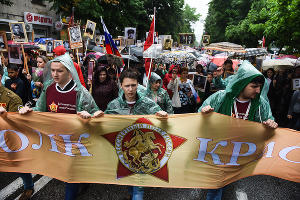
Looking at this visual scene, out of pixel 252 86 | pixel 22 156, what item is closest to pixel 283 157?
pixel 252 86

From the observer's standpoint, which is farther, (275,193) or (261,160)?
(275,193)

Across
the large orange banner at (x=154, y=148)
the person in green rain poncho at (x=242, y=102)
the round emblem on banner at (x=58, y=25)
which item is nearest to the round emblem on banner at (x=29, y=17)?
the round emblem on banner at (x=58, y=25)

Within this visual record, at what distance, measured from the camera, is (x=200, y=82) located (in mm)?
5461

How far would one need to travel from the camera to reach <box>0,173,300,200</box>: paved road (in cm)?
303

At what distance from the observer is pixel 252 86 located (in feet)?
7.95

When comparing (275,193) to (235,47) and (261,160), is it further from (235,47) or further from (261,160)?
(235,47)

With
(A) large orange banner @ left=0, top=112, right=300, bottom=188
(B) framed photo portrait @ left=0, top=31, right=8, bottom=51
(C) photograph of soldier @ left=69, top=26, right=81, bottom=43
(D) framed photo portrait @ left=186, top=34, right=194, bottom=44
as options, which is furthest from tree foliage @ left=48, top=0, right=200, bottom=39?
(A) large orange banner @ left=0, top=112, right=300, bottom=188

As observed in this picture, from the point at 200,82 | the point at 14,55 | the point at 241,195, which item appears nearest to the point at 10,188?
the point at 241,195

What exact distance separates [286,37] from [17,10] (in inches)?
658

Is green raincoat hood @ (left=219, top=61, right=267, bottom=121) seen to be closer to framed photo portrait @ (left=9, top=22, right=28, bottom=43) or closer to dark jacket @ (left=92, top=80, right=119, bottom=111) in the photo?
dark jacket @ (left=92, top=80, right=119, bottom=111)

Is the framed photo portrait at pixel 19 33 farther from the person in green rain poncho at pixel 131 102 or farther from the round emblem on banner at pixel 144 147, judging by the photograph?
the round emblem on banner at pixel 144 147

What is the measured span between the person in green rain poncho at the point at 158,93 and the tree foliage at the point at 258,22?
5271mm

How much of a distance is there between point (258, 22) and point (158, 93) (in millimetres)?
22695

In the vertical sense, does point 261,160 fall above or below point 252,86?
below
